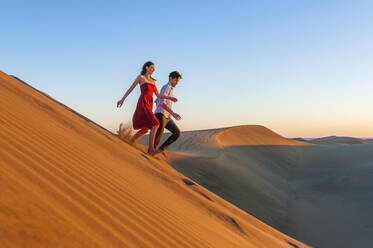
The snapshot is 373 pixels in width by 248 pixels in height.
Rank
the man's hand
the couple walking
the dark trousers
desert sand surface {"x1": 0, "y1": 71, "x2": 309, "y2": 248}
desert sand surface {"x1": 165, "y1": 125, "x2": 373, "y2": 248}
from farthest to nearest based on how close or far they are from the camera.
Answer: desert sand surface {"x1": 165, "y1": 125, "x2": 373, "y2": 248} < the dark trousers < the couple walking < the man's hand < desert sand surface {"x1": 0, "y1": 71, "x2": 309, "y2": 248}

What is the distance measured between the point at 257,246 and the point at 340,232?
5318mm

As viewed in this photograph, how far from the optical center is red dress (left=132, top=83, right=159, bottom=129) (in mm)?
5148

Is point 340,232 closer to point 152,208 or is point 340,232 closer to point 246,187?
point 246,187

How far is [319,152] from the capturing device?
20.8 meters

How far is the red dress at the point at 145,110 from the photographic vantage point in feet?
16.9

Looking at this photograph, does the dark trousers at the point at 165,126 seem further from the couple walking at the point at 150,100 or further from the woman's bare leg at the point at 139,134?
the woman's bare leg at the point at 139,134

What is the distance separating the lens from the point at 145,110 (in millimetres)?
5145

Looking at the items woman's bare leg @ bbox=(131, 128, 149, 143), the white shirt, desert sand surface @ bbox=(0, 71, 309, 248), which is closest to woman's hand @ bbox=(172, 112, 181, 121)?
the white shirt

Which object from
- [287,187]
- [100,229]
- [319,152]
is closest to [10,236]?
[100,229]

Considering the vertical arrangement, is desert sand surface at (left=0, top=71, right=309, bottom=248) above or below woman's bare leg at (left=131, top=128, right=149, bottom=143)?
below

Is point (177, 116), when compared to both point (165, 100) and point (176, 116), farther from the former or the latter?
point (165, 100)

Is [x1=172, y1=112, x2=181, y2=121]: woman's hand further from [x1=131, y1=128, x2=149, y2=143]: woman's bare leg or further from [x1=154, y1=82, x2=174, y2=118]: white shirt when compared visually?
[x1=131, y1=128, x2=149, y2=143]: woman's bare leg

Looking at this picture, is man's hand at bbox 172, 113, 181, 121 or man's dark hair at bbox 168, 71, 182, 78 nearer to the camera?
man's hand at bbox 172, 113, 181, 121

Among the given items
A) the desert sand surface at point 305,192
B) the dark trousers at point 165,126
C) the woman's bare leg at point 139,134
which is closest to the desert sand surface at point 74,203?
the dark trousers at point 165,126
